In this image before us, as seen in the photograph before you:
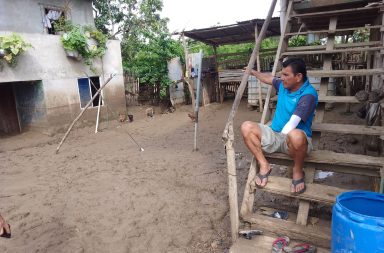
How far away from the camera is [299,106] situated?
2.84 meters

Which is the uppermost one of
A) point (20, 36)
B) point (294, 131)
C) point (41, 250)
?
point (20, 36)

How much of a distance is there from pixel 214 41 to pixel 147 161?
7.66 m

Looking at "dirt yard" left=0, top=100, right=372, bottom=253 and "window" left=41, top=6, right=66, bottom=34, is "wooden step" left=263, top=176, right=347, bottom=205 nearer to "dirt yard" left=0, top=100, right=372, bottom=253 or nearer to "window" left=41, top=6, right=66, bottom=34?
"dirt yard" left=0, top=100, right=372, bottom=253

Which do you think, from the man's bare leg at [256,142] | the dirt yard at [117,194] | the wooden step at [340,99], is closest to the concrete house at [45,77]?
the dirt yard at [117,194]

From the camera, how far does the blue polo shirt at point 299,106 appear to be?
2820mm

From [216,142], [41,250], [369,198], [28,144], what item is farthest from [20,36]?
[369,198]

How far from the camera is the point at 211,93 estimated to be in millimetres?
13320

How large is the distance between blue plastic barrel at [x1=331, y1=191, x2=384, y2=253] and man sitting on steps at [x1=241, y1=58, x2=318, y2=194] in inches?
24.9

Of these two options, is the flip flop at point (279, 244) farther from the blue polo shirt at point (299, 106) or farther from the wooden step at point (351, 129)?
the wooden step at point (351, 129)

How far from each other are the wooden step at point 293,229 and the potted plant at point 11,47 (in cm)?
745

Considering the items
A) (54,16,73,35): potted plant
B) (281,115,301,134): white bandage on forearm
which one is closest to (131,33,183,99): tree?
(54,16,73,35): potted plant

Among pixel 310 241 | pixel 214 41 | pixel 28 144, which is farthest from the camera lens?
pixel 214 41

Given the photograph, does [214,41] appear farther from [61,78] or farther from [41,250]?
[41,250]

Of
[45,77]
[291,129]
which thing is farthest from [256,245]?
[45,77]
